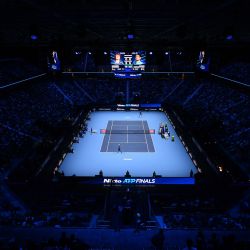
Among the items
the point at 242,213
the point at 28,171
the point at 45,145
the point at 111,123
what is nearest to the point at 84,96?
the point at 111,123

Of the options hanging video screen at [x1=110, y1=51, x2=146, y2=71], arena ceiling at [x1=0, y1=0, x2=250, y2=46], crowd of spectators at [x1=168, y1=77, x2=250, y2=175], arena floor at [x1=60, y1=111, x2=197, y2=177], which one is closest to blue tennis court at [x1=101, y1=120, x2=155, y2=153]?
arena floor at [x1=60, y1=111, x2=197, y2=177]

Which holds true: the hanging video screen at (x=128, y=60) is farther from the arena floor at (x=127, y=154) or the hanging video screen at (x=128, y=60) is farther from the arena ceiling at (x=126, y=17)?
the arena ceiling at (x=126, y=17)

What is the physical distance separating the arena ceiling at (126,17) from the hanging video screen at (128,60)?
754cm

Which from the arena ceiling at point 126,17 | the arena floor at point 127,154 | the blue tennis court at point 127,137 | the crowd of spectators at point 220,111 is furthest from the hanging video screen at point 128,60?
the crowd of spectators at point 220,111

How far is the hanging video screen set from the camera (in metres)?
21.1

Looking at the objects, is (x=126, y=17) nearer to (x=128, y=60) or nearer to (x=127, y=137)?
(x=128, y=60)

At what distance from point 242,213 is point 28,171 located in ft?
38.7

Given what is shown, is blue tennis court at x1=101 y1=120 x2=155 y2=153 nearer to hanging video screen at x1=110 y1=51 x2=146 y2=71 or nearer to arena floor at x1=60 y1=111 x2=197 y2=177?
arena floor at x1=60 y1=111 x2=197 y2=177

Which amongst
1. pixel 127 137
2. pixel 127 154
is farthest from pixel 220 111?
pixel 127 154

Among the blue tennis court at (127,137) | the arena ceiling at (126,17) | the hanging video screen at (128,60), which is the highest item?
the hanging video screen at (128,60)

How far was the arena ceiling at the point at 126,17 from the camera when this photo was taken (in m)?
7.92

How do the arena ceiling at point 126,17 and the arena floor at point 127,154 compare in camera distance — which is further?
the arena floor at point 127,154

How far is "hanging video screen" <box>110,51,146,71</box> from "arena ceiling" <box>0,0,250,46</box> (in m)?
7.54

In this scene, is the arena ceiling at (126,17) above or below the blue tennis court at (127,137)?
below
